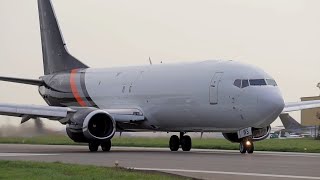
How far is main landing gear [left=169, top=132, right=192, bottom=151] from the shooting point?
3359cm

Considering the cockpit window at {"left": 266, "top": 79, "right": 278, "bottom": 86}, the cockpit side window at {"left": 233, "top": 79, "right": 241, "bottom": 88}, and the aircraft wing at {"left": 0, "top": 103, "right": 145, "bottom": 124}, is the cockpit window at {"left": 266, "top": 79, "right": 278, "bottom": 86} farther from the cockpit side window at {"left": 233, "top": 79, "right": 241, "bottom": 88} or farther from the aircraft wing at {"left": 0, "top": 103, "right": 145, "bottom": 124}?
the aircraft wing at {"left": 0, "top": 103, "right": 145, "bottom": 124}

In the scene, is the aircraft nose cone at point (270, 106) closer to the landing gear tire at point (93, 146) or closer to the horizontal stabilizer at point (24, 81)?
the landing gear tire at point (93, 146)

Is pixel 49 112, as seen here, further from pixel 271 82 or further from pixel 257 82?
pixel 271 82

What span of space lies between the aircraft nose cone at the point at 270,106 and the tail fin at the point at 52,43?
54.5 feet

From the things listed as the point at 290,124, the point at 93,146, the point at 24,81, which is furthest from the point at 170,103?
the point at 290,124

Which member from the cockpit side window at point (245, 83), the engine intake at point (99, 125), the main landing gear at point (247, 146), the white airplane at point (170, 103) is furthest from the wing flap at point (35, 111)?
the cockpit side window at point (245, 83)

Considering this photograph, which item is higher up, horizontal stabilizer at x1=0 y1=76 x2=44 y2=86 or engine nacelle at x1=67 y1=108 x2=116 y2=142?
horizontal stabilizer at x1=0 y1=76 x2=44 y2=86

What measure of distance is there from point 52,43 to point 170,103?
1376 centimetres

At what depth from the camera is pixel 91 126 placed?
30594mm

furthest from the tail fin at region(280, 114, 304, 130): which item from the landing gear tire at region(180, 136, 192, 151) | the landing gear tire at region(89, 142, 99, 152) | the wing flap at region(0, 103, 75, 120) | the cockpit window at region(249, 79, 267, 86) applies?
the cockpit window at region(249, 79, 267, 86)

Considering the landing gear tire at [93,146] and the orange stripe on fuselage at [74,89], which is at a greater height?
the orange stripe on fuselage at [74,89]

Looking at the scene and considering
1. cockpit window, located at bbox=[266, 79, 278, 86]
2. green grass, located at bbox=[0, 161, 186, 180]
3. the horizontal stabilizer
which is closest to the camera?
green grass, located at bbox=[0, 161, 186, 180]

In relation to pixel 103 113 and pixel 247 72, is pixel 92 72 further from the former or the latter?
pixel 247 72

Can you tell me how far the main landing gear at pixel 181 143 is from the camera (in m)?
33.6
